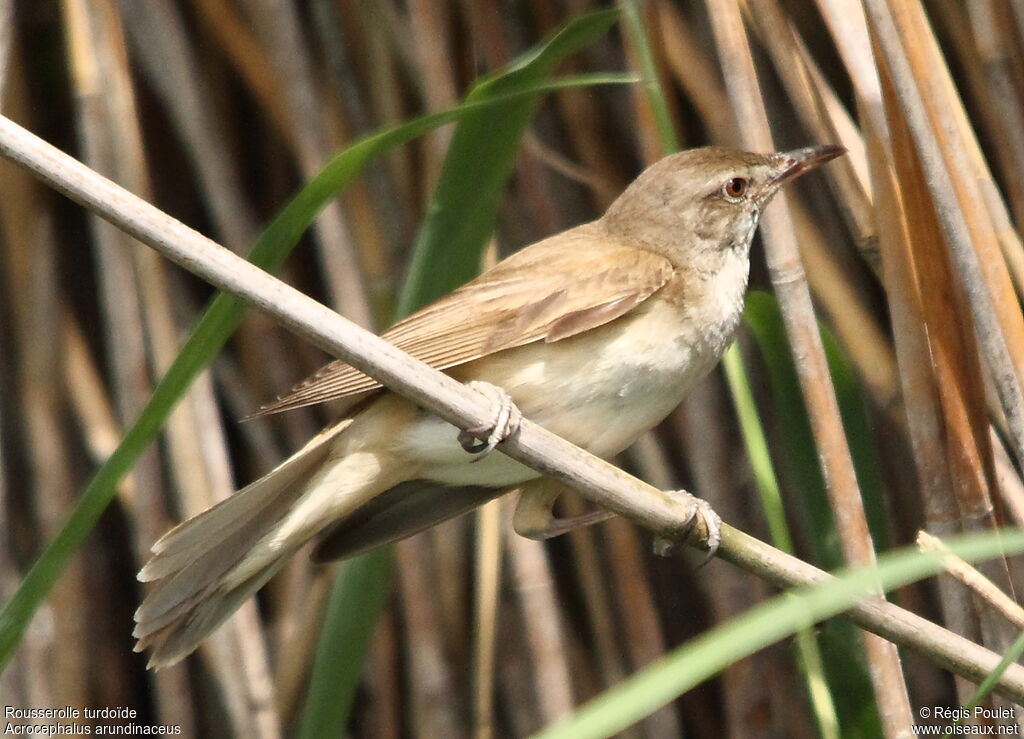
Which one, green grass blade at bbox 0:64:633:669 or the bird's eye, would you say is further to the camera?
the bird's eye

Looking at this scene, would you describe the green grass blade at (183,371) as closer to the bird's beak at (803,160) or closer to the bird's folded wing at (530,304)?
the bird's folded wing at (530,304)

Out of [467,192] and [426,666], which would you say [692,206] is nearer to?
[467,192]

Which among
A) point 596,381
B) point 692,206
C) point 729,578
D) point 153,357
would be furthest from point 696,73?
point 153,357

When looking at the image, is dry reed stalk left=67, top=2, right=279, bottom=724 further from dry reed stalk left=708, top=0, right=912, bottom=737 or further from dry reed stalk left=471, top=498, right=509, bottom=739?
dry reed stalk left=708, top=0, right=912, bottom=737

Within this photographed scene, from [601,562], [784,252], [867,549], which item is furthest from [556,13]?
[867,549]

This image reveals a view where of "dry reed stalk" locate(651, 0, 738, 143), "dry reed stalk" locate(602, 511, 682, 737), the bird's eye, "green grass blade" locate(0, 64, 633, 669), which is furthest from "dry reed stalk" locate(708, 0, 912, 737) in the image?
"dry reed stalk" locate(602, 511, 682, 737)
